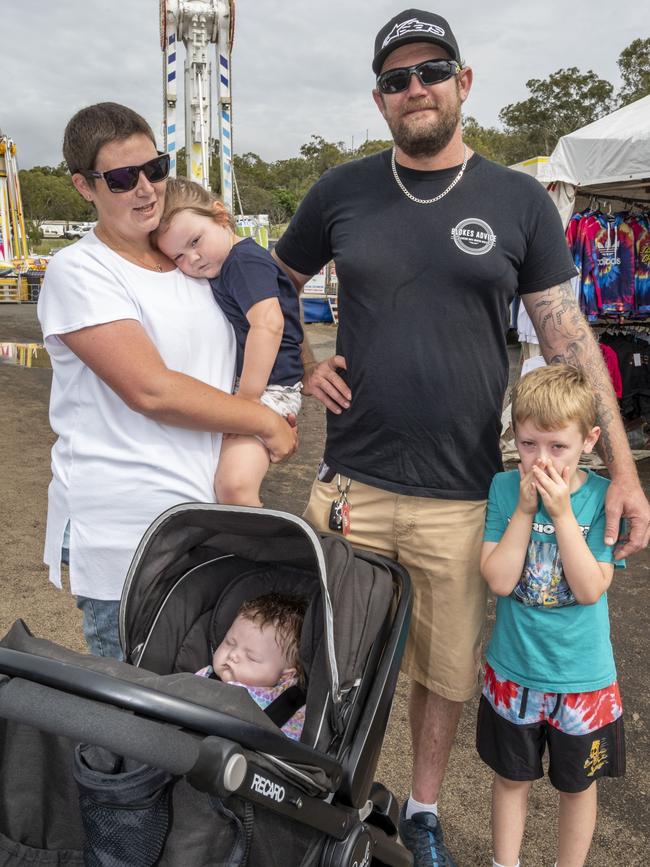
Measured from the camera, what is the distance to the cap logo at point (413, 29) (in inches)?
85.2

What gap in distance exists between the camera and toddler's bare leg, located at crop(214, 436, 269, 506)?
80.7 inches

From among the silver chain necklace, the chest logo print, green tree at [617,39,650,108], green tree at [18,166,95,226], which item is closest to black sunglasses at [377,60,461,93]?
the silver chain necklace

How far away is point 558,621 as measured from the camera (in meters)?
2.06

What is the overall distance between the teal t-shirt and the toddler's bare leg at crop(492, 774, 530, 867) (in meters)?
0.37

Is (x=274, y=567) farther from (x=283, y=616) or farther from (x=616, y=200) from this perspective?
(x=616, y=200)

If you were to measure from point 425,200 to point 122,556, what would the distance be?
1.38 metres

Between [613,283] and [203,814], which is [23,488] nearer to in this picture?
[203,814]

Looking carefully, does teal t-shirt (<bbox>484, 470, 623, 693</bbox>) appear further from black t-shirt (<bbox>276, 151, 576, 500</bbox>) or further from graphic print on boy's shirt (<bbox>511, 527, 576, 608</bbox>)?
black t-shirt (<bbox>276, 151, 576, 500</bbox>)

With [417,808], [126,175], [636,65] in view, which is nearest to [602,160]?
[126,175]

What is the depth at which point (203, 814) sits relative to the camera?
4.36 ft

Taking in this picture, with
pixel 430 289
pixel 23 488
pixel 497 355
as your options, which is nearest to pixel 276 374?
pixel 430 289

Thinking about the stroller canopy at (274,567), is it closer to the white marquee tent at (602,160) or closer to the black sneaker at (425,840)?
the black sneaker at (425,840)

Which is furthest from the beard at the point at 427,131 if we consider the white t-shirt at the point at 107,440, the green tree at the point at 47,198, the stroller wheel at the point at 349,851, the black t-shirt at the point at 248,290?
the green tree at the point at 47,198

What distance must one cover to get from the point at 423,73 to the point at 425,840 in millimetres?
2453
